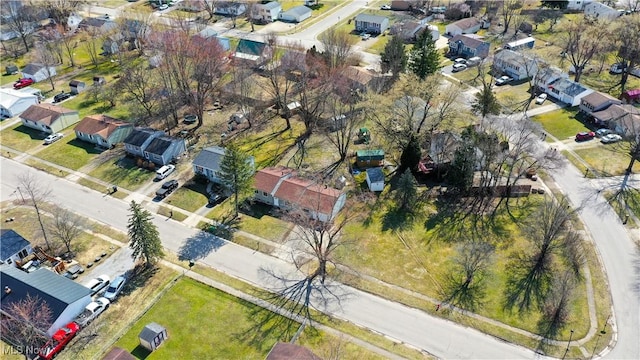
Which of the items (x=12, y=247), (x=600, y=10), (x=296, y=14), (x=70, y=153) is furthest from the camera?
(x=296, y=14)

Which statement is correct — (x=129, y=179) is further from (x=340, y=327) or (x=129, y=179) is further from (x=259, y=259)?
(x=340, y=327)

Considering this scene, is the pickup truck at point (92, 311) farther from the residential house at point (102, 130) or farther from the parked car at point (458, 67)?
the parked car at point (458, 67)

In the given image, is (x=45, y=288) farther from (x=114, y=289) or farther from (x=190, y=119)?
(x=190, y=119)

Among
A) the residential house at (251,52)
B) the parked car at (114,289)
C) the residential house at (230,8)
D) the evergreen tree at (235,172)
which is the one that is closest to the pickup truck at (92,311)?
the parked car at (114,289)

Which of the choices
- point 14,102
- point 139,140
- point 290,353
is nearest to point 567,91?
point 290,353

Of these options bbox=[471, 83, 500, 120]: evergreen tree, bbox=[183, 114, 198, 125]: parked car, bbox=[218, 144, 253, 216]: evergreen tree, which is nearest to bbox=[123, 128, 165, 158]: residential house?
bbox=[183, 114, 198, 125]: parked car

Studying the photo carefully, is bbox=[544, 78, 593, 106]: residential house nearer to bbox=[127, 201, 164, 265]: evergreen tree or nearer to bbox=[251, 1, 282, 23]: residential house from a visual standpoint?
bbox=[251, 1, 282, 23]: residential house
